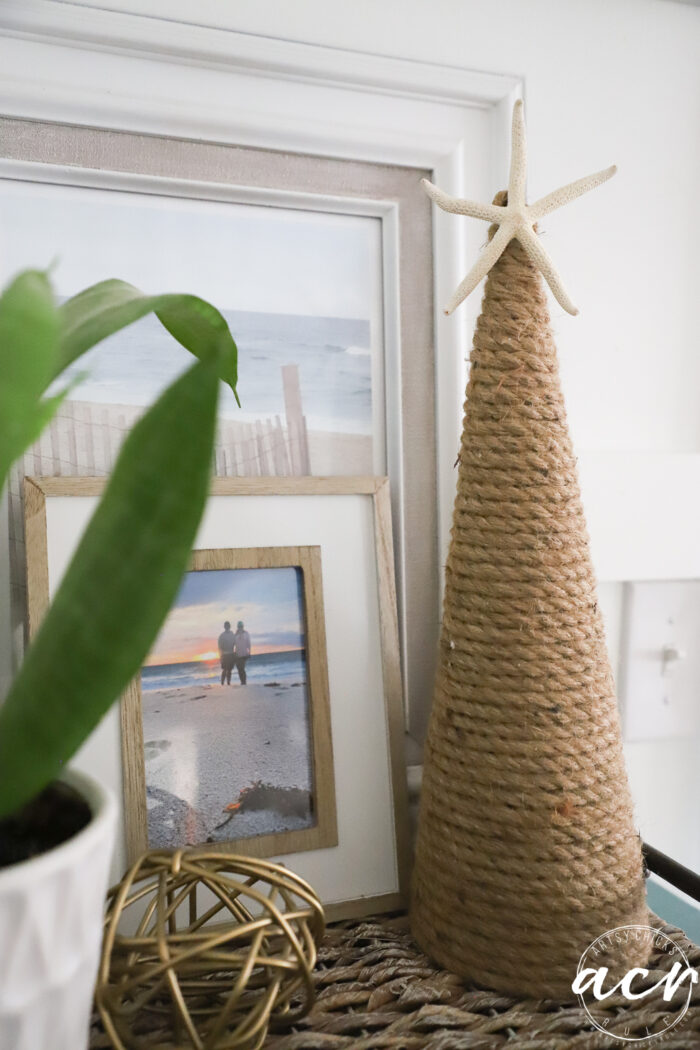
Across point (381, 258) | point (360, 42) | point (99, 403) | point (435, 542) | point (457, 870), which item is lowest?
point (457, 870)

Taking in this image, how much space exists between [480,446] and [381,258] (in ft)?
0.67

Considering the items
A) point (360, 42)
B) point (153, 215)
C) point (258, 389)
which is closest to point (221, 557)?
point (258, 389)

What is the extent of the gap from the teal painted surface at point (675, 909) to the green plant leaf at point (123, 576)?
53 centimetres

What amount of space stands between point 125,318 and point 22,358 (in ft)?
0.22

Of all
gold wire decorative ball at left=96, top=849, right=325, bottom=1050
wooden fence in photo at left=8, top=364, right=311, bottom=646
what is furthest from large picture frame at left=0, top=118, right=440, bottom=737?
gold wire decorative ball at left=96, top=849, right=325, bottom=1050

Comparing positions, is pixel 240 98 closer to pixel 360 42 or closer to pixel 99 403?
pixel 360 42

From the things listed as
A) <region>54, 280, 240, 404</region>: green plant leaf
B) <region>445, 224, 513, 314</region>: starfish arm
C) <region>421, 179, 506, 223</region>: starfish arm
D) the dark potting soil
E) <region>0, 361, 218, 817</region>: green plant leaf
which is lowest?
the dark potting soil

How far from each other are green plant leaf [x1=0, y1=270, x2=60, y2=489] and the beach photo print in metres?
0.26

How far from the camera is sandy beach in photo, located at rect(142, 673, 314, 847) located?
0.50 metres

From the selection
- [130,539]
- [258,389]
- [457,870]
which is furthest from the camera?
[258,389]

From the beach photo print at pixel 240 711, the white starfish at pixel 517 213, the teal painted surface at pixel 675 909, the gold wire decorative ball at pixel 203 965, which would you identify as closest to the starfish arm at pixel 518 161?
the white starfish at pixel 517 213

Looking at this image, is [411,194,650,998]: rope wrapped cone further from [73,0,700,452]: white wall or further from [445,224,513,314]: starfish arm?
[73,0,700,452]: white wall

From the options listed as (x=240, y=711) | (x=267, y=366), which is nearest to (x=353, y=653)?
(x=240, y=711)

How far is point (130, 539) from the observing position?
0.24 metres
